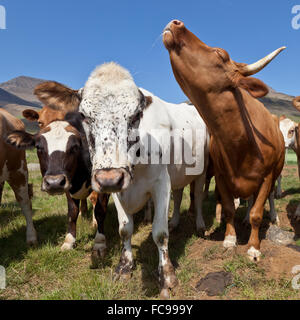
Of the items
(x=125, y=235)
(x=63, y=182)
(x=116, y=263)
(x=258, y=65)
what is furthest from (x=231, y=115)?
(x=116, y=263)

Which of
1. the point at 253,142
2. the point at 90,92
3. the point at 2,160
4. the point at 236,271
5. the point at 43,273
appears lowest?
the point at 43,273

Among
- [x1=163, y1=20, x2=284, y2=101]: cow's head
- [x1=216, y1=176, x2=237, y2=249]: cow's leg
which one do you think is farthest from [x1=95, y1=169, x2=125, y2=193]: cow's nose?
[x1=216, y1=176, x2=237, y2=249]: cow's leg

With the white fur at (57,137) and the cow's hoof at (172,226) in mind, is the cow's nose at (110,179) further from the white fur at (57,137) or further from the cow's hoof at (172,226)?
the cow's hoof at (172,226)

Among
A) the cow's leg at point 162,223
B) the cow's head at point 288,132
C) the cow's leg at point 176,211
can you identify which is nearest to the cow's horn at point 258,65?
the cow's leg at point 162,223

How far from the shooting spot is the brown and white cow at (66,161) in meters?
3.39

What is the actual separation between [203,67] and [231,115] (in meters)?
0.67

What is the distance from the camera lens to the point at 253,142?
3.35m

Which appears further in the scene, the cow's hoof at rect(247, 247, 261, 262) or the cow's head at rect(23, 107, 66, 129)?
the cow's head at rect(23, 107, 66, 129)

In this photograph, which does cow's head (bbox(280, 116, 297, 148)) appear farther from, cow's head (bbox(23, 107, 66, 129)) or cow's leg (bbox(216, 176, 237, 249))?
cow's head (bbox(23, 107, 66, 129))

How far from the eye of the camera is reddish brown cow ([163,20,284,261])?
2.93 metres

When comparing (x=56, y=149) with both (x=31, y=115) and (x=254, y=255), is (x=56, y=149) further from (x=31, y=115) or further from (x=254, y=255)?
(x=254, y=255)
